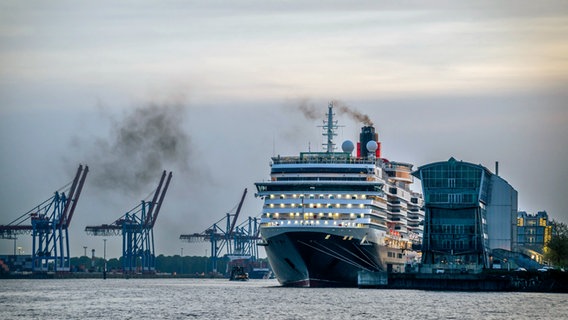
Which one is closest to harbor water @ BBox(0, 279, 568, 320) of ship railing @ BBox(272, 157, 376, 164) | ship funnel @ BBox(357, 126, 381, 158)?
ship railing @ BBox(272, 157, 376, 164)

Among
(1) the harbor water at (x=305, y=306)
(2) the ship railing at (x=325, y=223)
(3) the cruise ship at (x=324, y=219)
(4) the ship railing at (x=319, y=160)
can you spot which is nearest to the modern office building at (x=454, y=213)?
(3) the cruise ship at (x=324, y=219)

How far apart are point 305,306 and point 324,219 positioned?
28.9 meters

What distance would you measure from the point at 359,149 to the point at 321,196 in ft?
110

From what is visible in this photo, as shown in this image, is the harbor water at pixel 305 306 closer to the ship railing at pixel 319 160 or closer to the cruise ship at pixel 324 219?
the cruise ship at pixel 324 219

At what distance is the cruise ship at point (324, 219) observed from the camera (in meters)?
127

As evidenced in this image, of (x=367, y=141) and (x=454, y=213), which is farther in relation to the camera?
(x=367, y=141)

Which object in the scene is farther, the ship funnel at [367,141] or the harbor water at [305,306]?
the ship funnel at [367,141]

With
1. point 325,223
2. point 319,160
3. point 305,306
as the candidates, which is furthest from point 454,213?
point 305,306

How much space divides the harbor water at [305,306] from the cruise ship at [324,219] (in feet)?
10.2

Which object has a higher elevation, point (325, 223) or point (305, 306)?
point (325, 223)

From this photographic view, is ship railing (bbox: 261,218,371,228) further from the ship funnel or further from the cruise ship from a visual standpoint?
the ship funnel

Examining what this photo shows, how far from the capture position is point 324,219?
421 feet

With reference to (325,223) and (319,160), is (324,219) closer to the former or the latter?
(325,223)

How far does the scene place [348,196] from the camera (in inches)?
5138
